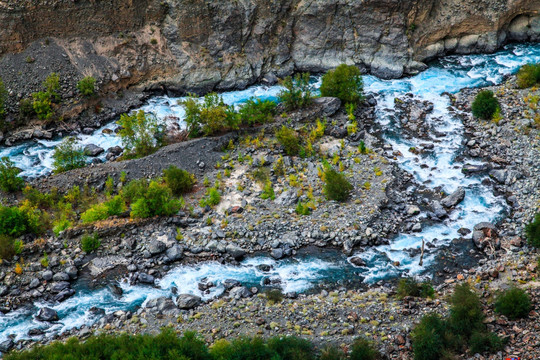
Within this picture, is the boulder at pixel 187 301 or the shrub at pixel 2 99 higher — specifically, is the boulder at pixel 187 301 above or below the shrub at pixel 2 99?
below

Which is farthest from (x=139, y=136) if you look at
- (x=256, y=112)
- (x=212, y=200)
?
(x=212, y=200)

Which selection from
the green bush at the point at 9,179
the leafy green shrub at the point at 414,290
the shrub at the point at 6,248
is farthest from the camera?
the green bush at the point at 9,179

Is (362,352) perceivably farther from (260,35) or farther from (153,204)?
(260,35)

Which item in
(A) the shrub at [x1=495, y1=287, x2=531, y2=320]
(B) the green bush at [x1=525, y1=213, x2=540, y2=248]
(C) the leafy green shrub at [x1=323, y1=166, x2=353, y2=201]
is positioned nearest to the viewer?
(A) the shrub at [x1=495, y1=287, x2=531, y2=320]

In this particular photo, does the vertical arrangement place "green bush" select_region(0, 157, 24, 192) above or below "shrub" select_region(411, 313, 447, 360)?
above

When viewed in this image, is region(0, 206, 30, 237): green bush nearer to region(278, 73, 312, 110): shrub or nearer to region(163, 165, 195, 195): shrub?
region(163, 165, 195, 195): shrub

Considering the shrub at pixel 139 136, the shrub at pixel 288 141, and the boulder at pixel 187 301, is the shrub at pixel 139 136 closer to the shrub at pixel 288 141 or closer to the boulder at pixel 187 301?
the shrub at pixel 288 141

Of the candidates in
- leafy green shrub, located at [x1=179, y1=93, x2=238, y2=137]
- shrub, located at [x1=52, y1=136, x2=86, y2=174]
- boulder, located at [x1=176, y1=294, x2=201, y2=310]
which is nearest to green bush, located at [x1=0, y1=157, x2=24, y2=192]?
shrub, located at [x1=52, y1=136, x2=86, y2=174]

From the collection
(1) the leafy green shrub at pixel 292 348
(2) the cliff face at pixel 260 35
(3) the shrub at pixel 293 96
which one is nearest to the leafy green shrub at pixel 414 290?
(1) the leafy green shrub at pixel 292 348
